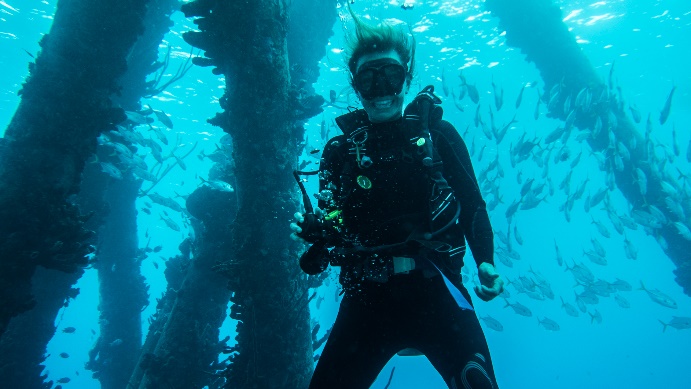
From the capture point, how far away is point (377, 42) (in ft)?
10.6

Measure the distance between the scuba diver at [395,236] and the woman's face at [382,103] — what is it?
0.4 inches

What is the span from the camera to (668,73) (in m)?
26.1

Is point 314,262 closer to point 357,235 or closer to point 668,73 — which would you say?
point 357,235

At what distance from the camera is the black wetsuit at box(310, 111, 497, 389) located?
2.40 meters

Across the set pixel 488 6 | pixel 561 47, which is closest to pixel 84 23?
pixel 488 6

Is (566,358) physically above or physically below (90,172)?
below

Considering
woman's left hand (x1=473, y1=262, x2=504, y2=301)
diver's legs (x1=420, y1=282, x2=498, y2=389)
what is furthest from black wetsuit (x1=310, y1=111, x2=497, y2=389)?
woman's left hand (x1=473, y1=262, x2=504, y2=301)

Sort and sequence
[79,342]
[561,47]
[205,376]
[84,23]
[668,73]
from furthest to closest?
[79,342] < [668,73] < [561,47] < [205,376] < [84,23]

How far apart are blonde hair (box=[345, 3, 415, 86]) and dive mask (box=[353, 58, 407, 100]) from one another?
26cm

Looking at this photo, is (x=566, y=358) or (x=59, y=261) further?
(x=566, y=358)

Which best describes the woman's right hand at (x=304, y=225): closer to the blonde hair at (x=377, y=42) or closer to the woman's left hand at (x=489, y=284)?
the woman's left hand at (x=489, y=284)

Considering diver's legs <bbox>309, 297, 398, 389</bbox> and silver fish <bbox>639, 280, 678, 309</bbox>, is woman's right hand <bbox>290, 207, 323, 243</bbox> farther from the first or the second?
silver fish <bbox>639, 280, 678, 309</bbox>

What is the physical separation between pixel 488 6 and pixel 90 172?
56.1 feet

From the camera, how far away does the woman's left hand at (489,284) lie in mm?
2410
